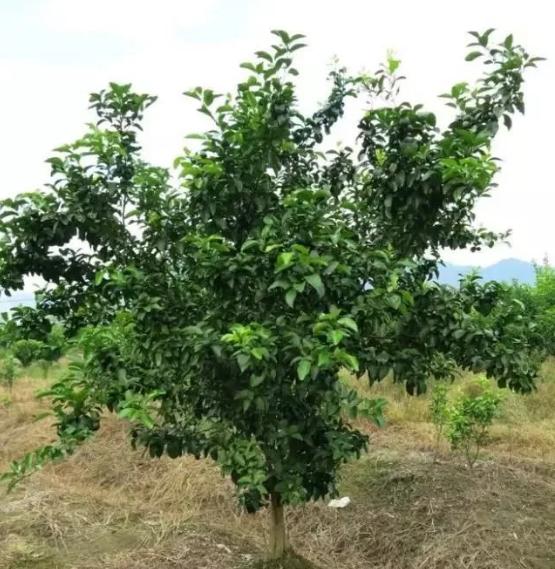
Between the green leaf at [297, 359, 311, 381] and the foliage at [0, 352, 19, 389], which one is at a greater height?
the green leaf at [297, 359, 311, 381]

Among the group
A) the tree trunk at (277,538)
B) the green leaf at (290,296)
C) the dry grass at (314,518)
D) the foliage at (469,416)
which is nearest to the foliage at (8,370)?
the dry grass at (314,518)

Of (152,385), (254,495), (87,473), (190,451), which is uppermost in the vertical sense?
(152,385)

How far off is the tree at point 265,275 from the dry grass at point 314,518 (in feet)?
5.83

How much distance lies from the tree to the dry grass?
178 centimetres

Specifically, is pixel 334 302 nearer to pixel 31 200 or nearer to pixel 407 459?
pixel 31 200

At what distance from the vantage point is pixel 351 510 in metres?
5.61

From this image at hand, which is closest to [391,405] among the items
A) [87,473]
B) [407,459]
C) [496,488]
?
[407,459]

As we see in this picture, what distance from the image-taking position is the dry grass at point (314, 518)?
4715 millimetres

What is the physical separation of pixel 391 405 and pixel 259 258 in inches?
259

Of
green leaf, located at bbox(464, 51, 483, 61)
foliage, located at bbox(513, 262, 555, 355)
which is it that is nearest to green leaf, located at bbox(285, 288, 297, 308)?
green leaf, located at bbox(464, 51, 483, 61)

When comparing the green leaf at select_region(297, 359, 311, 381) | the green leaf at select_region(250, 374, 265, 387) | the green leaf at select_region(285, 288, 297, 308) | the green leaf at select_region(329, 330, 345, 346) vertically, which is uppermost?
the green leaf at select_region(285, 288, 297, 308)

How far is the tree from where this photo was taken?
9.07ft

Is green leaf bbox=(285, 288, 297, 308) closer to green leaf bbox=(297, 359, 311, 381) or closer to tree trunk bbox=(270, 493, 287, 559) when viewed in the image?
green leaf bbox=(297, 359, 311, 381)

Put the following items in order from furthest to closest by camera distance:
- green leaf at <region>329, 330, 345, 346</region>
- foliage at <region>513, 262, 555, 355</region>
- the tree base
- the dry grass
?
1. foliage at <region>513, 262, 555, 355</region>
2. the dry grass
3. the tree base
4. green leaf at <region>329, 330, 345, 346</region>
